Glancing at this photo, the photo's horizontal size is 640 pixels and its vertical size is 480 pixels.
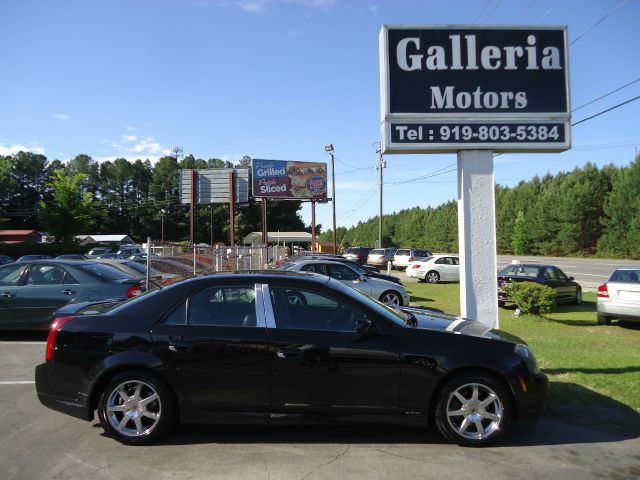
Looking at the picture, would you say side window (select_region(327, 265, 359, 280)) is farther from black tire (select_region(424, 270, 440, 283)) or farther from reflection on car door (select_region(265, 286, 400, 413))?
black tire (select_region(424, 270, 440, 283))

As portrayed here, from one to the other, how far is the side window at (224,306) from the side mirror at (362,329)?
3.03 ft

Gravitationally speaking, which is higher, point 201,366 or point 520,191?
point 520,191

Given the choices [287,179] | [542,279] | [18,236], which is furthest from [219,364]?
[18,236]

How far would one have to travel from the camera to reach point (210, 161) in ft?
353

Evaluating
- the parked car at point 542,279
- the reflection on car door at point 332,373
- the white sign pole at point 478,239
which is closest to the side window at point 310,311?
the reflection on car door at point 332,373

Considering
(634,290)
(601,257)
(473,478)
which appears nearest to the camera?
(473,478)

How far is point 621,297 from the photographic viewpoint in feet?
36.1

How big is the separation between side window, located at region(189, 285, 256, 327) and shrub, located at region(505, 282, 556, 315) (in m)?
9.64

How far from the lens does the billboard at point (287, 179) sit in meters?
38.2

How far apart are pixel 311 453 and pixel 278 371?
742 millimetres

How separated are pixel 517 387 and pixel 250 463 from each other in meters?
2.41

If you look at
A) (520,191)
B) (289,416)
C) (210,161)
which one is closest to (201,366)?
(289,416)

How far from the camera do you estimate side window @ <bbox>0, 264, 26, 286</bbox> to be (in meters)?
9.31

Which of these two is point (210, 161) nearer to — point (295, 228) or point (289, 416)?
point (295, 228)
